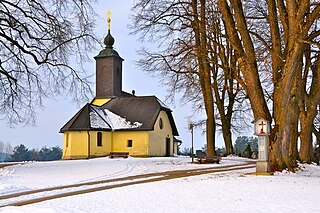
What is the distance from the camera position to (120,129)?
41.8m

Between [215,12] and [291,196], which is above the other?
[215,12]

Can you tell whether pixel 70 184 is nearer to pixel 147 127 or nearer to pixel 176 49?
pixel 176 49

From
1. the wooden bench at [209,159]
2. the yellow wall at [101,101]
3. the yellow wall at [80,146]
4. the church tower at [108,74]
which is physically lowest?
the wooden bench at [209,159]

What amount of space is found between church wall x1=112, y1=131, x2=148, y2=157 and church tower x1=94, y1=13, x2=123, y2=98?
22.4ft

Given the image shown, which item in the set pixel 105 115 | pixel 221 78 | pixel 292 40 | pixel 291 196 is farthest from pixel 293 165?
pixel 105 115

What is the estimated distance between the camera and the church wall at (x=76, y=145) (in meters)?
39.3

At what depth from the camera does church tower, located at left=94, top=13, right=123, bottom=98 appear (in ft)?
156

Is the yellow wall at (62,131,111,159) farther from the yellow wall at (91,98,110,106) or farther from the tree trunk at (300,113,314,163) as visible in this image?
the tree trunk at (300,113,314,163)

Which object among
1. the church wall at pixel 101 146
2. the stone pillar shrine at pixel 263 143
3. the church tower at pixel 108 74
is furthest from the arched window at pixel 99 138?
the stone pillar shrine at pixel 263 143

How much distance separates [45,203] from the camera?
1028 cm

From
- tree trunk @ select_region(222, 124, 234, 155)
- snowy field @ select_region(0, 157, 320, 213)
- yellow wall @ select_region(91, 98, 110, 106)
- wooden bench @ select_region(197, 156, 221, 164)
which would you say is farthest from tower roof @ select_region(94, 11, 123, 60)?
snowy field @ select_region(0, 157, 320, 213)

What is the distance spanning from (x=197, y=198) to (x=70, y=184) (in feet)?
19.7

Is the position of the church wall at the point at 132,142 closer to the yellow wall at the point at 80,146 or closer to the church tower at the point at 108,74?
the yellow wall at the point at 80,146

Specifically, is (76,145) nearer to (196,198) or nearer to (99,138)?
(99,138)
